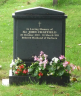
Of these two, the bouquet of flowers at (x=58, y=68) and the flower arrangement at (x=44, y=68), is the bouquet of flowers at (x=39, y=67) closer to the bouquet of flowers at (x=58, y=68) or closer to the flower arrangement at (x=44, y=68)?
the flower arrangement at (x=44, y=68)

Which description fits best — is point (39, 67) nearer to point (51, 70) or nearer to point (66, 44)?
point (51, 70)

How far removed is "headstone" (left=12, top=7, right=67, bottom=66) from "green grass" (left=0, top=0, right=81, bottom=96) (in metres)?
0.83

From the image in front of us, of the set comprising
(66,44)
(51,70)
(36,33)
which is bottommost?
(51,70)

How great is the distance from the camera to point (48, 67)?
5.50m

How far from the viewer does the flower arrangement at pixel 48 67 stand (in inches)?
212

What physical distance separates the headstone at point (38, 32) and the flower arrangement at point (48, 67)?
26 centimetres

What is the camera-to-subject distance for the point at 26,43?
566cm

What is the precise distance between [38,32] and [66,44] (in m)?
4.14

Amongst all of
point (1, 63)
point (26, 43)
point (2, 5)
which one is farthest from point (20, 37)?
point (2, 5)

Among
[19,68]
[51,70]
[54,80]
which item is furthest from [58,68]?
[19,68]

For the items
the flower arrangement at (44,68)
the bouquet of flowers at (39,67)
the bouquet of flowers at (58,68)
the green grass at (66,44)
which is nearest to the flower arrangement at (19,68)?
the flower arrangement at (44,68)

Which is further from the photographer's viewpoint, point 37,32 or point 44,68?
point 37,32

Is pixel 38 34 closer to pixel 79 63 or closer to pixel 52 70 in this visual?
pixel 52 70

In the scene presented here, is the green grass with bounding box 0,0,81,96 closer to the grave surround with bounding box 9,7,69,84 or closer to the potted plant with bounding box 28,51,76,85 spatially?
the potted plant with bounding box 28,51,76,85
